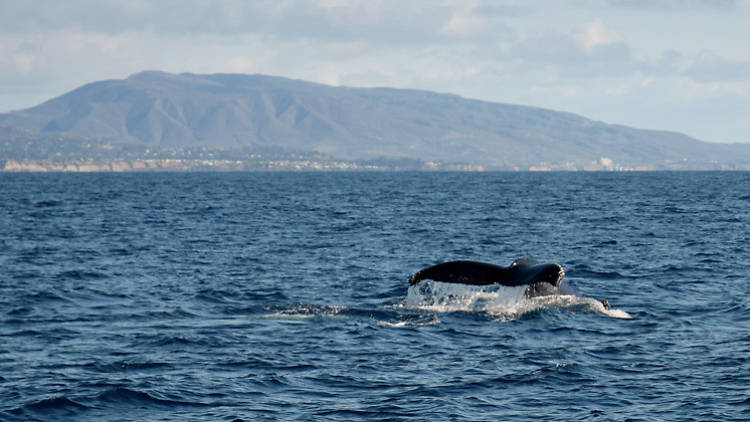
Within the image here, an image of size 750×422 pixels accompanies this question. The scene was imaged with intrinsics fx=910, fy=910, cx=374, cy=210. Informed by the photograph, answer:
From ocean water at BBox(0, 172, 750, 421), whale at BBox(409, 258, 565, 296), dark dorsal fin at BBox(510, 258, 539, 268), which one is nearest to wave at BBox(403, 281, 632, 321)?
ocean water at BBox(0, 172, 750, 421)

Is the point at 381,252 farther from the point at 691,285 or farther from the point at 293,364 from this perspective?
the point at 293,364

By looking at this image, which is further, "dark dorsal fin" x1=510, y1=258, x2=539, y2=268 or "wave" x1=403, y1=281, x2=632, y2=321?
"wave" x1=403, y1=281, x2=632, y2=321

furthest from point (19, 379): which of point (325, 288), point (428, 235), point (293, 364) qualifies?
point (428, 235)

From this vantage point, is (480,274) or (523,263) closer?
(480,274)

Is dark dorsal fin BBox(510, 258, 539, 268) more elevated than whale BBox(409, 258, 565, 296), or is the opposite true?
dark dorsal fin BBox(510, 258, 539, 268)

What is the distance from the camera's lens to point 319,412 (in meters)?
15.6

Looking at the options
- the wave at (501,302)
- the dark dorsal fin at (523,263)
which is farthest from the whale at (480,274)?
the wave at (501,302)

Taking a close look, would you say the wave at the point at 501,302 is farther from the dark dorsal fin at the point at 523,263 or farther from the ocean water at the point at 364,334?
the dark dorsal fin at the point at 523,263

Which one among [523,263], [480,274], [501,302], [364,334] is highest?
[523,263]

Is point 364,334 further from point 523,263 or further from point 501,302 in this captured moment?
point 501,302

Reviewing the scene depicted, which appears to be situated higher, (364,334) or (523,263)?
(523,263)

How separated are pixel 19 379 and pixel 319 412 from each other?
632 cm

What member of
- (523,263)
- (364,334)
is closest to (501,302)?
(523,263)

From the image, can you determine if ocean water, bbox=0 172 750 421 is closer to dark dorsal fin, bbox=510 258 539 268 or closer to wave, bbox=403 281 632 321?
wave, bbox=403 281 632 321
